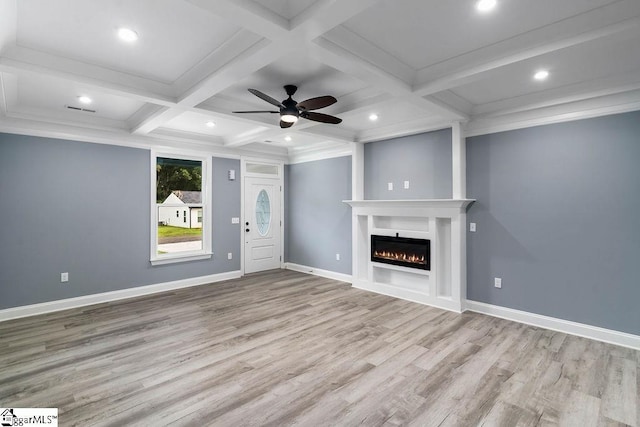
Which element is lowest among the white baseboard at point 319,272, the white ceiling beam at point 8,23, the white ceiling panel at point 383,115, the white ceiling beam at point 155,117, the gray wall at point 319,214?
the white baseboard at point 319,272

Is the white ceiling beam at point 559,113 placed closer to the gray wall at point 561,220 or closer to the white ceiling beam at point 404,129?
the gray wall at point 561,220

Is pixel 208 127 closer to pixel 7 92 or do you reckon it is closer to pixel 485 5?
pixel 7 92

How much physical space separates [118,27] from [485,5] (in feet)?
8.66

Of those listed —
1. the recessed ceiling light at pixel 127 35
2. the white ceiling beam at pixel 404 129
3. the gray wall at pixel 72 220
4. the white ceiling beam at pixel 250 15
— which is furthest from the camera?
the white ceiling beam at pixel 404 129

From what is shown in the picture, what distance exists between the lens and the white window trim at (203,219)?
17.4 ft

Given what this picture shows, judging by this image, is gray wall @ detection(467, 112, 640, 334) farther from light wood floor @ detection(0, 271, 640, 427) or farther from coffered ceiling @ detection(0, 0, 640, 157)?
light wood floor @ detection(0, 271, 640, 427)

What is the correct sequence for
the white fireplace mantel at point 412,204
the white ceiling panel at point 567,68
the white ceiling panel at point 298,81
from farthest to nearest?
1. the white fireplace mantel at point 412,204
2. the white ceiling panel at point 298,81
3. the white ceiling panel at point 567,68

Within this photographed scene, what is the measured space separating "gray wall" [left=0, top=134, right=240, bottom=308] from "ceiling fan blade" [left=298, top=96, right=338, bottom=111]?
3.47 meters

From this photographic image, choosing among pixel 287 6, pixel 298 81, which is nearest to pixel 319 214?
pixel 298 81

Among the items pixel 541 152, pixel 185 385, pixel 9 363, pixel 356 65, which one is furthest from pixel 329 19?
pixel 9 363

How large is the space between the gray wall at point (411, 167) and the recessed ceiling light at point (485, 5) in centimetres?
261

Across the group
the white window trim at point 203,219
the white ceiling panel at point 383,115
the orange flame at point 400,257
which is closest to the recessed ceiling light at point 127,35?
the white ceiling panel at point 383,115

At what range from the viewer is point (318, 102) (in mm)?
3098

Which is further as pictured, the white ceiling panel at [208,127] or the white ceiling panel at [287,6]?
the white ceiling panel at [208,127]
